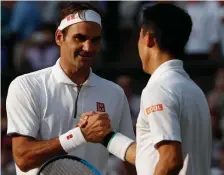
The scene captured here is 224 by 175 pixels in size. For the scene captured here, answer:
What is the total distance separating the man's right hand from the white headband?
2.77ft

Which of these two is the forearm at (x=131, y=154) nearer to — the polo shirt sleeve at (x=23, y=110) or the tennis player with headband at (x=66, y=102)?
the tennis player with headband at (x=66, y=102)

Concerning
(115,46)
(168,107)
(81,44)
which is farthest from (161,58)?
(115,46)

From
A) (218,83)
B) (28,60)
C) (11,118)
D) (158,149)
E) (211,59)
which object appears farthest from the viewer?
(28,60)

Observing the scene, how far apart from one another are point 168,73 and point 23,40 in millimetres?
7280

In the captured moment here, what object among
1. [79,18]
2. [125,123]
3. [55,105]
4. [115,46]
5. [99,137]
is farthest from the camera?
[115,46]

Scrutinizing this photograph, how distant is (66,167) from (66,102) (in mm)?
Answer: 672

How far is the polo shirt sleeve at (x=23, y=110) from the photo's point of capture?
18.4 ft

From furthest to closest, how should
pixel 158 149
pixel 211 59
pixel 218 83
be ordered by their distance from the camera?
1. pixel 211 59
2. pixel 218 83
3. pixel 158 149

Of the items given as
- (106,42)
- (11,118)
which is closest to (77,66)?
(11,118)

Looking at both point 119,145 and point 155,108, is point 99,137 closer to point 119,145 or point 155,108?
point 119,145

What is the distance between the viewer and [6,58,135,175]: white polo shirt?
5641 mm

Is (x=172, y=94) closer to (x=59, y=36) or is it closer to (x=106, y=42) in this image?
(x=59, y=36)

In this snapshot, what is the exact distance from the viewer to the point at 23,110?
5.63m

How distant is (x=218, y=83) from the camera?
10.1 meters
